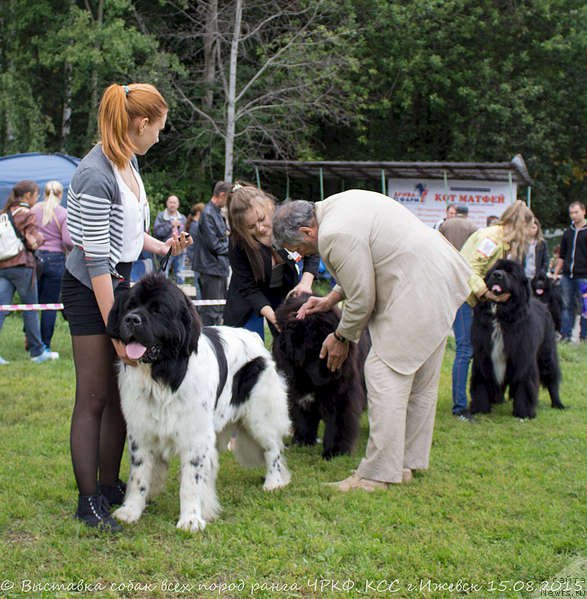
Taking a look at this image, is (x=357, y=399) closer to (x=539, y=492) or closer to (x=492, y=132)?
(x=539, y=492)

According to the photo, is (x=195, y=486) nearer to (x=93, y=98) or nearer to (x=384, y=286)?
(x=384, y=286)

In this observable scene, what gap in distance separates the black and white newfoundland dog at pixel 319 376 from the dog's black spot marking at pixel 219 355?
35.8 inches

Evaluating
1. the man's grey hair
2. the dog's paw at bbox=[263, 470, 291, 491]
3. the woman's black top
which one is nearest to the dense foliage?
the woman's black top

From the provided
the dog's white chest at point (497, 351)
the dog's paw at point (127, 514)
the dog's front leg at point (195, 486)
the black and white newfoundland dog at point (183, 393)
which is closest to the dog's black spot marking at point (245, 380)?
the black and white newfoundland dog at point (183, 393)

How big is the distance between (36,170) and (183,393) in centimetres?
1150

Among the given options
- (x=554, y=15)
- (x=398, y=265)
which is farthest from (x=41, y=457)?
(x=554, y=15)

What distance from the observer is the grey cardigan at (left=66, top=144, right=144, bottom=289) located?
340 centimetres

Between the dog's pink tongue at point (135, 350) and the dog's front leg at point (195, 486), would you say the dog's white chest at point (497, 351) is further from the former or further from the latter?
the dog's pink tongue at point (135, 350)

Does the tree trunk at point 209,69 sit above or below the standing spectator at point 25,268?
above

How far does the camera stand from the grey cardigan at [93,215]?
11.1 ft

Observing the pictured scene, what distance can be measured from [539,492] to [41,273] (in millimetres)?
6718

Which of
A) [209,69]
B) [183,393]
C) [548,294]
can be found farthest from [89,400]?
[209,69]

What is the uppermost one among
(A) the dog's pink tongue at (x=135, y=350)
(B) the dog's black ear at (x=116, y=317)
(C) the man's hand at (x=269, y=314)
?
(B) the dog's black ear at (x=116, y=317)

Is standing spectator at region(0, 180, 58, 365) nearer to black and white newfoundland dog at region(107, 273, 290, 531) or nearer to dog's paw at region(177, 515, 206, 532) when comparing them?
black and white newfoundland dog at region(107, 273, 290, 531)
